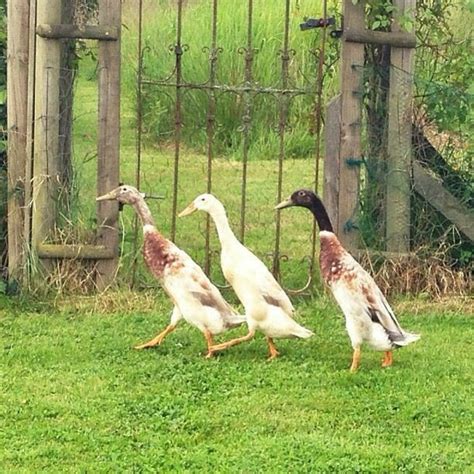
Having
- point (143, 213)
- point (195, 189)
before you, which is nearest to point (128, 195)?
point (143, 213)

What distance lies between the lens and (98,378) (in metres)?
5.85

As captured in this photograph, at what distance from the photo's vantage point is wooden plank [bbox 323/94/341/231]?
752 centimetres

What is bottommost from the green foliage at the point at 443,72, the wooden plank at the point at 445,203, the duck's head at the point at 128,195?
the wooden plank at the point at 445,203

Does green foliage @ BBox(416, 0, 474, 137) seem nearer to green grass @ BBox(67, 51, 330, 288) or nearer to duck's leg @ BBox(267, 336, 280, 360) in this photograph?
green grass @ BBox(67, 51, 330, 288)

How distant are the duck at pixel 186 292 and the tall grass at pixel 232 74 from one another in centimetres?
561

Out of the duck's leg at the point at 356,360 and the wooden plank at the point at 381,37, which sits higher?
the wooden plank at the point at 381,37

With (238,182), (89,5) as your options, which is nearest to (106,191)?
(89,5)

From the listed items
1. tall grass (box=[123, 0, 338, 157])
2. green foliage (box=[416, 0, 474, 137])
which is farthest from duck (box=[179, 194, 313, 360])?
tall grass (box=[123, 0, 338, 157])

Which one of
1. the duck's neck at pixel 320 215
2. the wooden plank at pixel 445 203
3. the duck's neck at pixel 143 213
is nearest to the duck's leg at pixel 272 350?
the duck's neck at pixel 320 215

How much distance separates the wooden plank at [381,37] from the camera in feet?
24.2

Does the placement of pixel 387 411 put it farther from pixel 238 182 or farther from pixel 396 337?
pixel 238 182

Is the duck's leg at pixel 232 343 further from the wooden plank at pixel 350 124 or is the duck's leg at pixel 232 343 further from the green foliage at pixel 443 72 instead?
the green foliage at pixel 443 72

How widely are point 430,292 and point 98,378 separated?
255cm

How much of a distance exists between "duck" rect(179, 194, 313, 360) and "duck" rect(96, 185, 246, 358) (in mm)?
105
